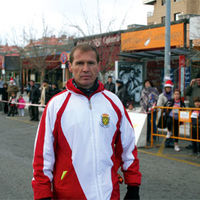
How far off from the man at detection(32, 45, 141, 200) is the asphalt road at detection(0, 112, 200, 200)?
2.82m

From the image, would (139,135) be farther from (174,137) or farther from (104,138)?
(104,138)

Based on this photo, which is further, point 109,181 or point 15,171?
point 15,171

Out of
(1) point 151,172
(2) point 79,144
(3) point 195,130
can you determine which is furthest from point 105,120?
(3) point 195,130

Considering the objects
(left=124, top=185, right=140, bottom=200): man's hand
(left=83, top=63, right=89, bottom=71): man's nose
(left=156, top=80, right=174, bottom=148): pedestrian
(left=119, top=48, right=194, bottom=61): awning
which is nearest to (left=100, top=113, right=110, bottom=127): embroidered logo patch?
(left=83, top=63, right=89, bottom=71): man's nose

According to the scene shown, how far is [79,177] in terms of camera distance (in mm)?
2209

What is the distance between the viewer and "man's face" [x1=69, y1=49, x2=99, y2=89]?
7.60ft

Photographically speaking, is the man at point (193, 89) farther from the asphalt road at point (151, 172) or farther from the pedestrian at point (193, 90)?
the asphalt road at point (151, 172)

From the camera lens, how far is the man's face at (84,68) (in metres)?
2.32

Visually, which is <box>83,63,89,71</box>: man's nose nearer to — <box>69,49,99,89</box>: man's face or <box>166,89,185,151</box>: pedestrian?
<box>69,49,99,89</box>: man's face

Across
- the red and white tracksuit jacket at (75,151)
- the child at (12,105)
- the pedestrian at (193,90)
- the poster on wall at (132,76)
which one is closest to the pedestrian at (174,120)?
the pedestrian at (193,90)

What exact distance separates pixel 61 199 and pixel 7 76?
44.1 metres

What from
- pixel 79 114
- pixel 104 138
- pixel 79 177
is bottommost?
pixel 79 177

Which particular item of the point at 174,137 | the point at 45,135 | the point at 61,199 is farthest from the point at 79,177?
the point at 174,137

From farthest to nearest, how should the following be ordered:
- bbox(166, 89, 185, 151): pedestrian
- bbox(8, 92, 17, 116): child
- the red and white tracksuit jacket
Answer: bbox(8, 92, 17, 116): child, bbox(166, 89, 185, 151): pedestrian, the red and white tracksuit jacket
